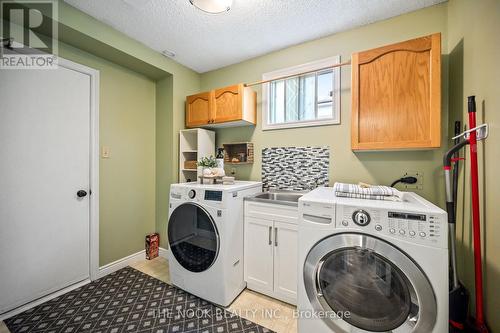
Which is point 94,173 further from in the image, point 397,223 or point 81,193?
point 397,223

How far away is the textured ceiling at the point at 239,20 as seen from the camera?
1.63m

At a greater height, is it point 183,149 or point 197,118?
point 197,118

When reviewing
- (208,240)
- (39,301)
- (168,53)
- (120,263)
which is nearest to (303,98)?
(168,53)

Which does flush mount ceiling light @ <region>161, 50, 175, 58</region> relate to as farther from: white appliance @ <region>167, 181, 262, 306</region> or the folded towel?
the folded towel

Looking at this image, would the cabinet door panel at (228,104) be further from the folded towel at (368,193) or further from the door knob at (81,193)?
the door knob at (81,193)

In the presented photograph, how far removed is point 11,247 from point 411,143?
10.5 feet

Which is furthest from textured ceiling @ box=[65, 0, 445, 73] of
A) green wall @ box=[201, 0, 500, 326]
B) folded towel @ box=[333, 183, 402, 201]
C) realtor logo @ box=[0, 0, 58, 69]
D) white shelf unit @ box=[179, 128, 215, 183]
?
folded towel @ box=[333, 183, 402, 201]

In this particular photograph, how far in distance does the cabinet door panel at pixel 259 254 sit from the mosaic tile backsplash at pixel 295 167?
62 centimetres

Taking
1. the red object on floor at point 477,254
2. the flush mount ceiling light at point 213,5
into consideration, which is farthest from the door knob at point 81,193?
the red object on floor at point 477,254

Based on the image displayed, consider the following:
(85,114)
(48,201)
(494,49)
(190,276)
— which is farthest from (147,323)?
(494,49)

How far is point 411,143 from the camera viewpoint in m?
1.42

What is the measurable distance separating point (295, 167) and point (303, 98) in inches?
31.1

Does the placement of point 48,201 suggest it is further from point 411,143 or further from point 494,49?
point 494,49

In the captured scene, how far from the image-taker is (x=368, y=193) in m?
1.30
